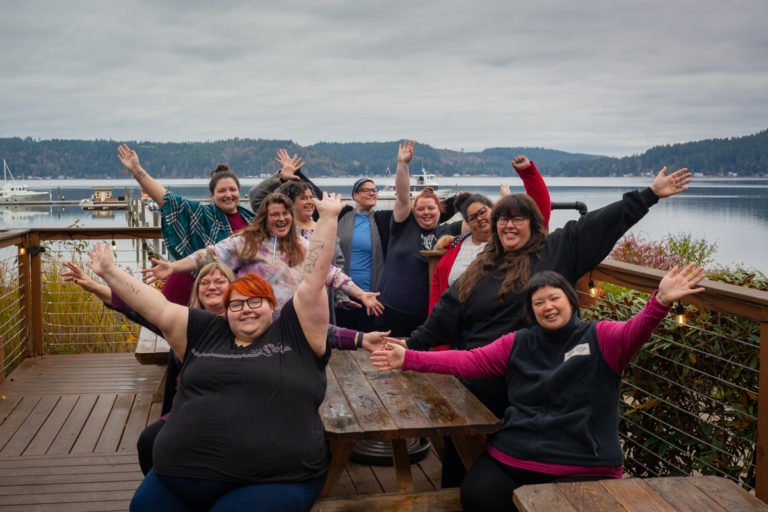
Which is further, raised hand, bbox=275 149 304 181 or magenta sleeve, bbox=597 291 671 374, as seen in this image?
raised hand, bbox=275 149 304 181

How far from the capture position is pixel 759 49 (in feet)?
406

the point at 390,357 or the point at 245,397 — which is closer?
the point at 245,397

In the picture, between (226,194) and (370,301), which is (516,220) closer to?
(370,301)

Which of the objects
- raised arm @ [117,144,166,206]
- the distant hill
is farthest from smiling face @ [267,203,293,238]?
the distant hill

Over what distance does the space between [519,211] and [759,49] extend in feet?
479

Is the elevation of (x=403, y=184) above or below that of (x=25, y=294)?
above

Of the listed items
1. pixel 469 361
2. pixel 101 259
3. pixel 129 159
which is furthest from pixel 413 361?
pixel 129 159

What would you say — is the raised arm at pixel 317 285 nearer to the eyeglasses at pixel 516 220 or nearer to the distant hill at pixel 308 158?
the eyeglasses at pixel 516 220

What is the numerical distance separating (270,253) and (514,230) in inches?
50.3

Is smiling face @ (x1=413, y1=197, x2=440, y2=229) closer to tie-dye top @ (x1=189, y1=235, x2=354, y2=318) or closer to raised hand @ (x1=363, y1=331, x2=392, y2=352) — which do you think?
tie-dye top @ (x1=189, y1=235, x2=354, y2=318)

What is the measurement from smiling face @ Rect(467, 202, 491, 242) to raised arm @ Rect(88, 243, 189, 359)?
64.3 inches

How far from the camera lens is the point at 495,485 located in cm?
227

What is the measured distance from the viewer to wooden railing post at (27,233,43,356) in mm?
5188

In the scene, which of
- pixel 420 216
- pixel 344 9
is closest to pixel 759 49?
pixel 344 9
